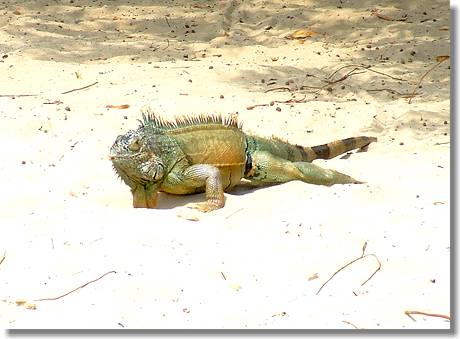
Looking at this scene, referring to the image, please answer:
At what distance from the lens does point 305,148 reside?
724 cm

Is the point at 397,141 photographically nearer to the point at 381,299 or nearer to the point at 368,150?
the point at 368,150

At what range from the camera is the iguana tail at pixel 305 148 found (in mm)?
6793

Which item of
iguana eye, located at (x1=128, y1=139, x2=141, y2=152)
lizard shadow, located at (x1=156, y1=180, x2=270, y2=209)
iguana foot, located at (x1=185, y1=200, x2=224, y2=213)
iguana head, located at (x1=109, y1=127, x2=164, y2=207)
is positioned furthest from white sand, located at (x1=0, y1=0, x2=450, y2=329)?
iguana eye, located at (x1=128, y1=139, x2=141, y2=152)

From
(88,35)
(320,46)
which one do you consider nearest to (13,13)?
(88,35)

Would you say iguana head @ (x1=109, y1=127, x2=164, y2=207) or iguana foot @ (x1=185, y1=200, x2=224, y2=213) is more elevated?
iguana head @ (x1=109, y1=127, x2=164, y2=207)

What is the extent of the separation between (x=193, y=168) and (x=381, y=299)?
7.25 feet

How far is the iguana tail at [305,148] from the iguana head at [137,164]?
0.86 metres

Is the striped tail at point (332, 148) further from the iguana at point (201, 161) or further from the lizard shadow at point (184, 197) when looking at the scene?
the lizard shadow at point (184, 197)

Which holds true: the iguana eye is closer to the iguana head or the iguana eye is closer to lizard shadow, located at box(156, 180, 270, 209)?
the iguana head

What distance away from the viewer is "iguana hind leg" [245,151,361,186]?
6586 mm

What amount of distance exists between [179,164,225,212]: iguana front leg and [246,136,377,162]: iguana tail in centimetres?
57

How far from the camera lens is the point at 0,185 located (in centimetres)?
648

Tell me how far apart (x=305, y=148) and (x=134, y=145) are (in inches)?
65.6

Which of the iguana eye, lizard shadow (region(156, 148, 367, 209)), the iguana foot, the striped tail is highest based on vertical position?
the iguana eye
